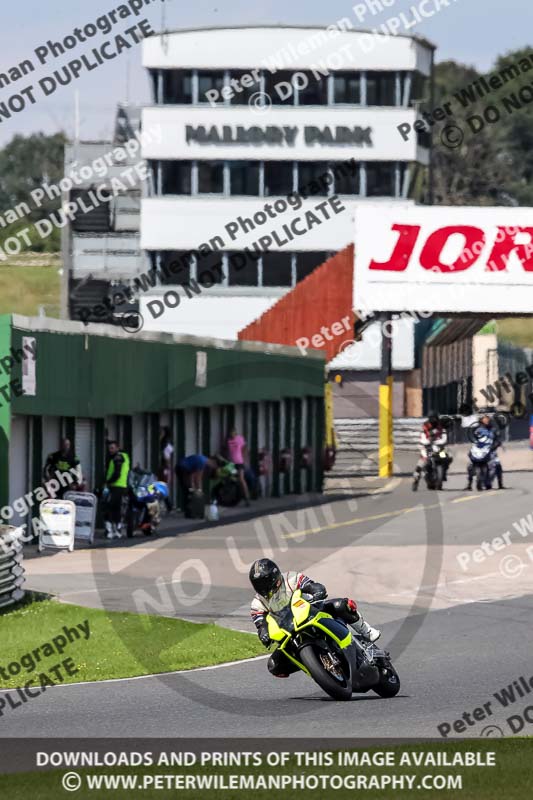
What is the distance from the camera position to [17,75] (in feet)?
133

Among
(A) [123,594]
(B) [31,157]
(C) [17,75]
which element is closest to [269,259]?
(C) [17,75]

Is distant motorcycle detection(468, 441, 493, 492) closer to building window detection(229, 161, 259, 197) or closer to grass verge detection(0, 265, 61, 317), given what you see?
building window detection(229, 161, 259, 197)

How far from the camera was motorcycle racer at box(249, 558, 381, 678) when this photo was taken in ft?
44.1

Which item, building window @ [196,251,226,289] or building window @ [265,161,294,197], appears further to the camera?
building window @ [265,161,294,197]

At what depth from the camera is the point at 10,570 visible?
2052 centimetres

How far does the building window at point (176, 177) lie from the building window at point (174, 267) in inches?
106

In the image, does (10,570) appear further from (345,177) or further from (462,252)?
(345,177)

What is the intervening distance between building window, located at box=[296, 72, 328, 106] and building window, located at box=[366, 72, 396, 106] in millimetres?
1806

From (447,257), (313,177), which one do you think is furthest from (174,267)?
(447,257)

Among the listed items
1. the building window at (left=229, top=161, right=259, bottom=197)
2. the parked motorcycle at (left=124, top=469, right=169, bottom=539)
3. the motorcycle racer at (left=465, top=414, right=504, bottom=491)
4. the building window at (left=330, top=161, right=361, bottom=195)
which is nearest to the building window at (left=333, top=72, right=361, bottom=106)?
the building window at (left=330, top=161, right=361, bottom=195)

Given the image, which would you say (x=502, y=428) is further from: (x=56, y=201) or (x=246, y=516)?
(x=56, y=201)

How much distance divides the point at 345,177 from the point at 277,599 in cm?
5825

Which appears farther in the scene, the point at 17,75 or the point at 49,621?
the point at 17,75

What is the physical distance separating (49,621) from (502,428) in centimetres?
4621
